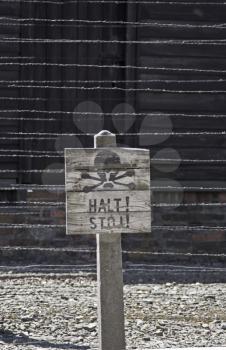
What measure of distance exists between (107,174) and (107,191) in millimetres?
88

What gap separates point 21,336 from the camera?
16.2ft

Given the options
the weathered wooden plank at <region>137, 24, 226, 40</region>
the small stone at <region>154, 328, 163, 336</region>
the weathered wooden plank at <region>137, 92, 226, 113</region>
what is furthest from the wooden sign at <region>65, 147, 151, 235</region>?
the weathered wooden plank at <region>137, 24, 226, 40</region>

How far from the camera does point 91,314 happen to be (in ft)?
18.4

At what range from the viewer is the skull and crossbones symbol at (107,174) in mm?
3676

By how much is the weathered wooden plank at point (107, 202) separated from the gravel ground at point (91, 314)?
141 cm

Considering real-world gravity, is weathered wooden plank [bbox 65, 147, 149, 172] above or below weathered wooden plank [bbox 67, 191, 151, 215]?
above

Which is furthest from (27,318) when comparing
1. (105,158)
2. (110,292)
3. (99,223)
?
(105,158)

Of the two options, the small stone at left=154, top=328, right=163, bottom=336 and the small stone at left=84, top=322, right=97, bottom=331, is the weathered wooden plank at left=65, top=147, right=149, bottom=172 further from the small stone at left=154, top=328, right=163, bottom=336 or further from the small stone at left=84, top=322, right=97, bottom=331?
the small stone at left=84, top=322, right=97, bottom=331

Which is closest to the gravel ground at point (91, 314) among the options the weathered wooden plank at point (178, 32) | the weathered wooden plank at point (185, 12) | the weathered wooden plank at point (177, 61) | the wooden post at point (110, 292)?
the wooden post at point (110, 292)

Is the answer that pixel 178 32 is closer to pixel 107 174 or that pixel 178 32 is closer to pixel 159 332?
pixel 159 332

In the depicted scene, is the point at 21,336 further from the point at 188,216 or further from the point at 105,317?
the point at 188,216

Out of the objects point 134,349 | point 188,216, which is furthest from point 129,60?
point 134,349

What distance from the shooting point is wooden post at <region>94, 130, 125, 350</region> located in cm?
372

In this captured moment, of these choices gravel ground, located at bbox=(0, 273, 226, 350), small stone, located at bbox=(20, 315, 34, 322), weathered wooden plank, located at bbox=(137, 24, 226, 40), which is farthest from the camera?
weathered wooden plank, located at bbox=(137, 24, 226, 40)
